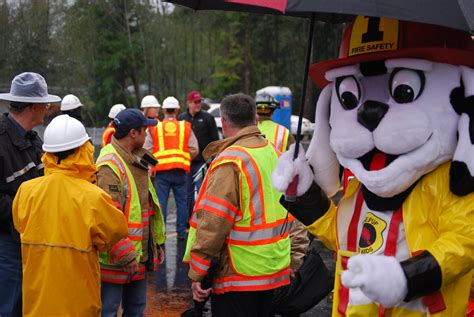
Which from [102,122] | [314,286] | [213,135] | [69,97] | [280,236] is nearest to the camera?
[280,236]

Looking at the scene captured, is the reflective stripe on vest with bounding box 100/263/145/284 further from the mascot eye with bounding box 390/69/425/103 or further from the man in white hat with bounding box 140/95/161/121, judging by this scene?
the man in white hat with bounding box 140/95/161/121

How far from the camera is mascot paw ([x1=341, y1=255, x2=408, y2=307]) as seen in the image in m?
2.20

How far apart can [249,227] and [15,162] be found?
161 centimetres

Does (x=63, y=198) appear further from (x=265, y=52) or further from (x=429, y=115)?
(x=265, y=52)

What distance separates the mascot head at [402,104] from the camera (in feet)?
8.23

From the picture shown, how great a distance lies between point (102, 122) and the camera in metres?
23.4

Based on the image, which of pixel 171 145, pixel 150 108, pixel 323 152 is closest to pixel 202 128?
pixel 150 108

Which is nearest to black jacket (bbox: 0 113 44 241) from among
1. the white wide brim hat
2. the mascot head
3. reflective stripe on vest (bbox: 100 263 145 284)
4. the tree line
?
the white wide brim hat

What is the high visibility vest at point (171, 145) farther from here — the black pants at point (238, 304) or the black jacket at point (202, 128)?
the black pants at point (238, 304)

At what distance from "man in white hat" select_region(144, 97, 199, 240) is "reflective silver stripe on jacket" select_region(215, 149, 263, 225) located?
15.2 ft

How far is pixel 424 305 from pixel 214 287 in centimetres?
155

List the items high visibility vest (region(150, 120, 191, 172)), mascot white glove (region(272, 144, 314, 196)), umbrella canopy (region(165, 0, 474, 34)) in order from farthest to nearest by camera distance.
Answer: high visibility vest (region(150, 120, 191, 172)), mascot white glove (region(272, 144, 314, 196)), umbrella canopy (region(165, 0, 474, 34))

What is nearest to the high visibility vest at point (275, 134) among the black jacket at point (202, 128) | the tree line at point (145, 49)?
the black jacket at point (202, 128)

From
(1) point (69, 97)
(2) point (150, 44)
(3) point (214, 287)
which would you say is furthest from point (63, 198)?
(2) point (150, 44)
